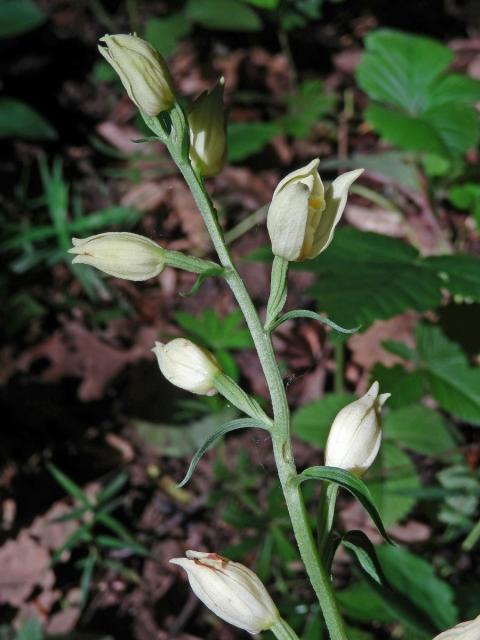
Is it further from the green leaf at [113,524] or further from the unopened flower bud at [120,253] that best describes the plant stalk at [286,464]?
the green leaf at [113,524]

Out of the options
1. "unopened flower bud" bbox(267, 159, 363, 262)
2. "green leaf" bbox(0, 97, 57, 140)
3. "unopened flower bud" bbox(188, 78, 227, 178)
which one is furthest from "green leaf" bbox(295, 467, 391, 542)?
"green leaf" bbox(0, 97, 57, 140)

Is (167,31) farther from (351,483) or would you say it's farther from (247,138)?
(351,483)

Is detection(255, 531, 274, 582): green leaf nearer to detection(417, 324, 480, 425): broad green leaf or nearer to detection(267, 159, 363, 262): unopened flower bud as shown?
detection(417, 324, 480, 425): broad green leaf

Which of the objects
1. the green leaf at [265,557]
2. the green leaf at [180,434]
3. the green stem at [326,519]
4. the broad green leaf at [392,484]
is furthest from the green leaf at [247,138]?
the green stem at [326,519]

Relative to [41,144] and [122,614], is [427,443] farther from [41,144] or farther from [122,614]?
[41,144]

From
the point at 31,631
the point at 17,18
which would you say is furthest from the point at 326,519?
the point at 17,18

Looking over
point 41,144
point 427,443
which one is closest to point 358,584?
point 427,443
